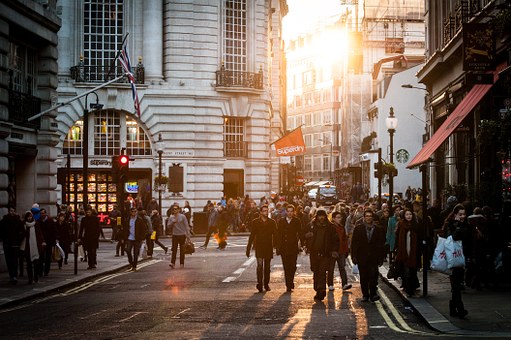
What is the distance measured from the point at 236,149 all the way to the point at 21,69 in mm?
26353

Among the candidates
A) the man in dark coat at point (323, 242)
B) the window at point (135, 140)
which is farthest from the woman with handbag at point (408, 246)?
the window at point (135, 140)

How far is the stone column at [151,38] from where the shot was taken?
5034cm

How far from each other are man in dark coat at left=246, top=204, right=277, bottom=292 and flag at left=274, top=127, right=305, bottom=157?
3283cm

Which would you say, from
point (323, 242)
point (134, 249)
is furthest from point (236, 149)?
point (323, 242)

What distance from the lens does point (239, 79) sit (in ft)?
173

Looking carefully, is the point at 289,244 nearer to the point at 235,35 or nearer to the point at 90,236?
the point at 90,236

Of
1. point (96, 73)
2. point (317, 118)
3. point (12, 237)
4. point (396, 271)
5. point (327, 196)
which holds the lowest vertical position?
point (396, 271)

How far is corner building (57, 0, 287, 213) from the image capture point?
163 feet

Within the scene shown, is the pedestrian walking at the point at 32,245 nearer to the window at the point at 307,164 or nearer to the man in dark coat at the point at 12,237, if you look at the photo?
the man in dark coat at the point at 12,237

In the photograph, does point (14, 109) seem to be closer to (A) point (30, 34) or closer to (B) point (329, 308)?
(A) point (30, 34)

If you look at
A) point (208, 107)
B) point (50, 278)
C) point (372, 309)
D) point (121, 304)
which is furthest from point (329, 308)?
point (208, 107)

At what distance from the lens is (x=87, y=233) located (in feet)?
87.1

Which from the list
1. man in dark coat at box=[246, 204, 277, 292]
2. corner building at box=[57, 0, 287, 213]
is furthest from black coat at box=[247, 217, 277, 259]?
corner building at box=[57, 0, 287, 213]

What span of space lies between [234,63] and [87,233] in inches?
1103
